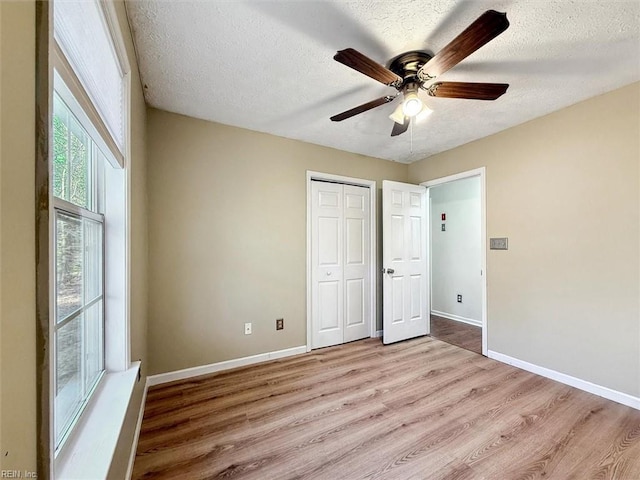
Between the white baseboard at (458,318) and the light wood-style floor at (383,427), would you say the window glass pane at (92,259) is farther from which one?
the white baseboard at (458,318)

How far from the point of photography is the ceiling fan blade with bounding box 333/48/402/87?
1.32m

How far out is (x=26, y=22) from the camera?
0.48m

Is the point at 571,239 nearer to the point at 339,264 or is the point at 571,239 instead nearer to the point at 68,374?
the point at 339,264

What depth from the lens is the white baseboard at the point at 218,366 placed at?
2340 mm

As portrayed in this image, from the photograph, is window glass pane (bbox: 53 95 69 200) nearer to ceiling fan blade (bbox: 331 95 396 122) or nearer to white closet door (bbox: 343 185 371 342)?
ceiling fan blade (bbox: 331 95 396 122)

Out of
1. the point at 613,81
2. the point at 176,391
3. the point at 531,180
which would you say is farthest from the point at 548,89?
the point at 176,391

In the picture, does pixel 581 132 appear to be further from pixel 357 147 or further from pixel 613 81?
pixel 357 147

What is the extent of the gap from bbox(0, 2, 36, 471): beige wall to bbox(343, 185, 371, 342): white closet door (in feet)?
9.75

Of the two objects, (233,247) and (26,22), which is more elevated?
(26,22)

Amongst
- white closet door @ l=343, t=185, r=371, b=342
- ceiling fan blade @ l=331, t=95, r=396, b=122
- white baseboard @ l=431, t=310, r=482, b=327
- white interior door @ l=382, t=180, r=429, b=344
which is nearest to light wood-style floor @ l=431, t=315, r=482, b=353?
white baseboard @ l=431, t=310, r=482, b=327

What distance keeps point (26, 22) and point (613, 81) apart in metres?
3.16

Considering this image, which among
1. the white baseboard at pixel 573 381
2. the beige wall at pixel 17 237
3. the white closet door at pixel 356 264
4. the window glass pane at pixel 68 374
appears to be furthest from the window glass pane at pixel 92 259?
the white baseboard at pixel 573 381

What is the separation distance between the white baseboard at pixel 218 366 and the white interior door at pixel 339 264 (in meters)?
0.33

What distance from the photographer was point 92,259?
128 cm
